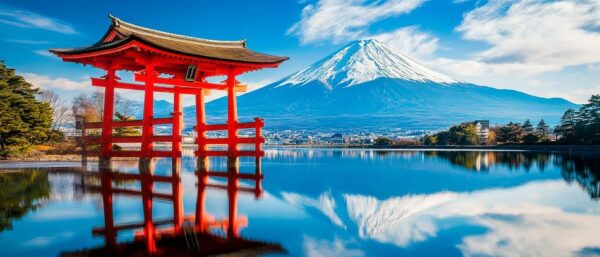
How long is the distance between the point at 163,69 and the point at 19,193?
10074 mm

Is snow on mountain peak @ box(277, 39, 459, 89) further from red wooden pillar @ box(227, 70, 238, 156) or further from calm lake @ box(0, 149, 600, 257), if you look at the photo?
calm lake @ box(0, 149, 600, 257)

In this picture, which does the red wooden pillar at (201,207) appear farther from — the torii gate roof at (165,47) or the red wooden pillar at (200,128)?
the red wooden pillar at (200,128)

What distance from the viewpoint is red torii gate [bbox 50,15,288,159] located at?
16.3m

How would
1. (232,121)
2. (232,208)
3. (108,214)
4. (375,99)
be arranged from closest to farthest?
1. (108,214)
2. (232,208)
3. (232,121)
4. (375,99)

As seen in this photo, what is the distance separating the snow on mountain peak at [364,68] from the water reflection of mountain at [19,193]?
157m

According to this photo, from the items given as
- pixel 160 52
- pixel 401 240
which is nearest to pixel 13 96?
pixel 160 52

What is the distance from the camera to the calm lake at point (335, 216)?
238 inches

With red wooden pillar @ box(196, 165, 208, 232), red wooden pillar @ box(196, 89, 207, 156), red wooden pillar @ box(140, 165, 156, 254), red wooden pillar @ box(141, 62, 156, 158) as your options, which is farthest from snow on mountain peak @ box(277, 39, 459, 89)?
red wooden pillar @ box(196, 165, 208, 232)

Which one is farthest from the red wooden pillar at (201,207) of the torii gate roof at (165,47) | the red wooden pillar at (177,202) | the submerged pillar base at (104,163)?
the submerged pillar base at (104,163)

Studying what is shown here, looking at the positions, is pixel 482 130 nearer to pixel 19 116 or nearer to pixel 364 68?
pixel 19 116

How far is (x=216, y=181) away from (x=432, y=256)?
937cm

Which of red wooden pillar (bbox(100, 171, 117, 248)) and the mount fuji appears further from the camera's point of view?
the mount fuji

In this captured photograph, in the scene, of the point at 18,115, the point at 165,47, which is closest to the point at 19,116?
the point at 18,115

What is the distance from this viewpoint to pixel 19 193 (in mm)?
10312
